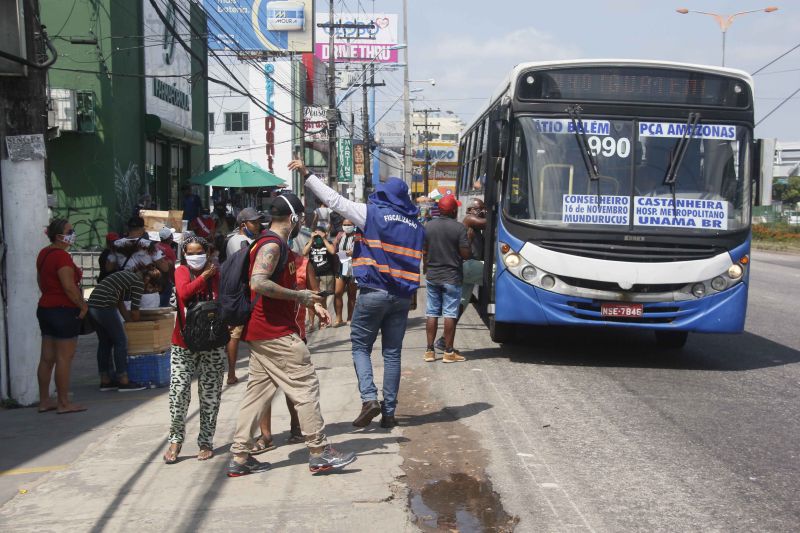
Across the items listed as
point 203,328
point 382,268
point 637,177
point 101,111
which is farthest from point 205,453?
point 101,111

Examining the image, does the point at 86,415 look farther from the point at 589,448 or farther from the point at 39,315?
the point at 589,448

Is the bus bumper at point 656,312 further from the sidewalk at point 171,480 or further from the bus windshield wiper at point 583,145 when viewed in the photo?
the sidewalk at point 171,480

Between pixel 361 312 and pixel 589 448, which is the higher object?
pixel 361 312

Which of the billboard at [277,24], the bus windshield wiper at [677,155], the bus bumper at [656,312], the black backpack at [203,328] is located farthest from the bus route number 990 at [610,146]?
the billboard at [277,24]

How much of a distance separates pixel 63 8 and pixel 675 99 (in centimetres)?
1233

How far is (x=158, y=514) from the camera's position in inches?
204

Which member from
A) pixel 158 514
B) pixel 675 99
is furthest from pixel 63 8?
pixel 158 514

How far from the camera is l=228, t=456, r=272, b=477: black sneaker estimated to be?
5.88 metres

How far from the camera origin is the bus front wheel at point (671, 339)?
34.7 feet

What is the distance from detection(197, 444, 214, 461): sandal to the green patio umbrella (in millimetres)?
13215

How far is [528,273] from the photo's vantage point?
9414 millimetres

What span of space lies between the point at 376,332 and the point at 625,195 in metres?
3.75

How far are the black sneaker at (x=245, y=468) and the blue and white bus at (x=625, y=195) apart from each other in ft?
13.8

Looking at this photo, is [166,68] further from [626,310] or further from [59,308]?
[626,310]
